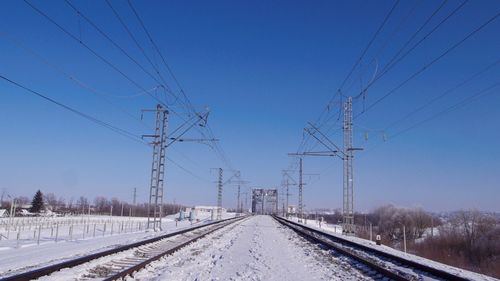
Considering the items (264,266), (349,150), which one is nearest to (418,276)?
(264,266)

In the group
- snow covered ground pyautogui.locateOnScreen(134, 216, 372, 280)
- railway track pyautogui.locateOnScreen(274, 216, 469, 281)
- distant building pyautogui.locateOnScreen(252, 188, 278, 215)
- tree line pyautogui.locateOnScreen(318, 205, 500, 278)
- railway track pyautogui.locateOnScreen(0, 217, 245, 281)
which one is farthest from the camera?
distant building pyautogui.locateOnScreen(252, 188, 278, 215)

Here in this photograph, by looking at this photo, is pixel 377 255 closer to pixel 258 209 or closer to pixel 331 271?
pixel 331 271

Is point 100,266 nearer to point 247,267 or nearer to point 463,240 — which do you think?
point 247,267

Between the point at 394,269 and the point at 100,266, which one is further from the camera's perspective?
the point at 394,269

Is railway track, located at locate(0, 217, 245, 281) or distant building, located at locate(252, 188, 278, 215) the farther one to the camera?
distant building, located at locate(252, 188, 278, 215)

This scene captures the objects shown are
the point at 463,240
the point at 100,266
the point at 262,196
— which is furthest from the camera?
the point at 262,196

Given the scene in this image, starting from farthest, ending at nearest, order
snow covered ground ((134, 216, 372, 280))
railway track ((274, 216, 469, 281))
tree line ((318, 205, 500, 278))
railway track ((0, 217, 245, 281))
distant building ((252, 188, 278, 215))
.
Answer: distant building ((252, 188, 278, 215))
tree line ((318, 205, 500, 278))
railway track ((274, 216, 469, 281))
snow covered ground ((134, 216, 372, 280))
railway track ((0, 217, 245, 281))

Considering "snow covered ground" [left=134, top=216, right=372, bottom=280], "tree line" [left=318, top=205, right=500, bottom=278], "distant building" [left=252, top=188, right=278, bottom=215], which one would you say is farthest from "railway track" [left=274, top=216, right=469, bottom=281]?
"distant building" [left=252, top=188, right=278, bottom=215]

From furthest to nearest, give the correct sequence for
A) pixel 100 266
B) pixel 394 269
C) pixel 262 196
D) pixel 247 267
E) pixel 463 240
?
pixel 262 196
pixel 463 240
pixel 394 269
pixel 247 267
pixel 100 266

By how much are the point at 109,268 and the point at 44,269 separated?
2.45 m

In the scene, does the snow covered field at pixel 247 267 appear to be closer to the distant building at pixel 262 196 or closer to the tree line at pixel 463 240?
the tree line at pixel 463 240

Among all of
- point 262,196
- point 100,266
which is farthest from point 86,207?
point 100,266

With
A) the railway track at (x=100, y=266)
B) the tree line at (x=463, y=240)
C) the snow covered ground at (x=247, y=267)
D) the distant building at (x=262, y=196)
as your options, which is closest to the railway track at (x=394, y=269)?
the snow covered ground at (x=247, y=267)

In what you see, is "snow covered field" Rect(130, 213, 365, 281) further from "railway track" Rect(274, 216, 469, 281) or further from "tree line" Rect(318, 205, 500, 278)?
"tree line" Rect(318, 205, 500, 278)
